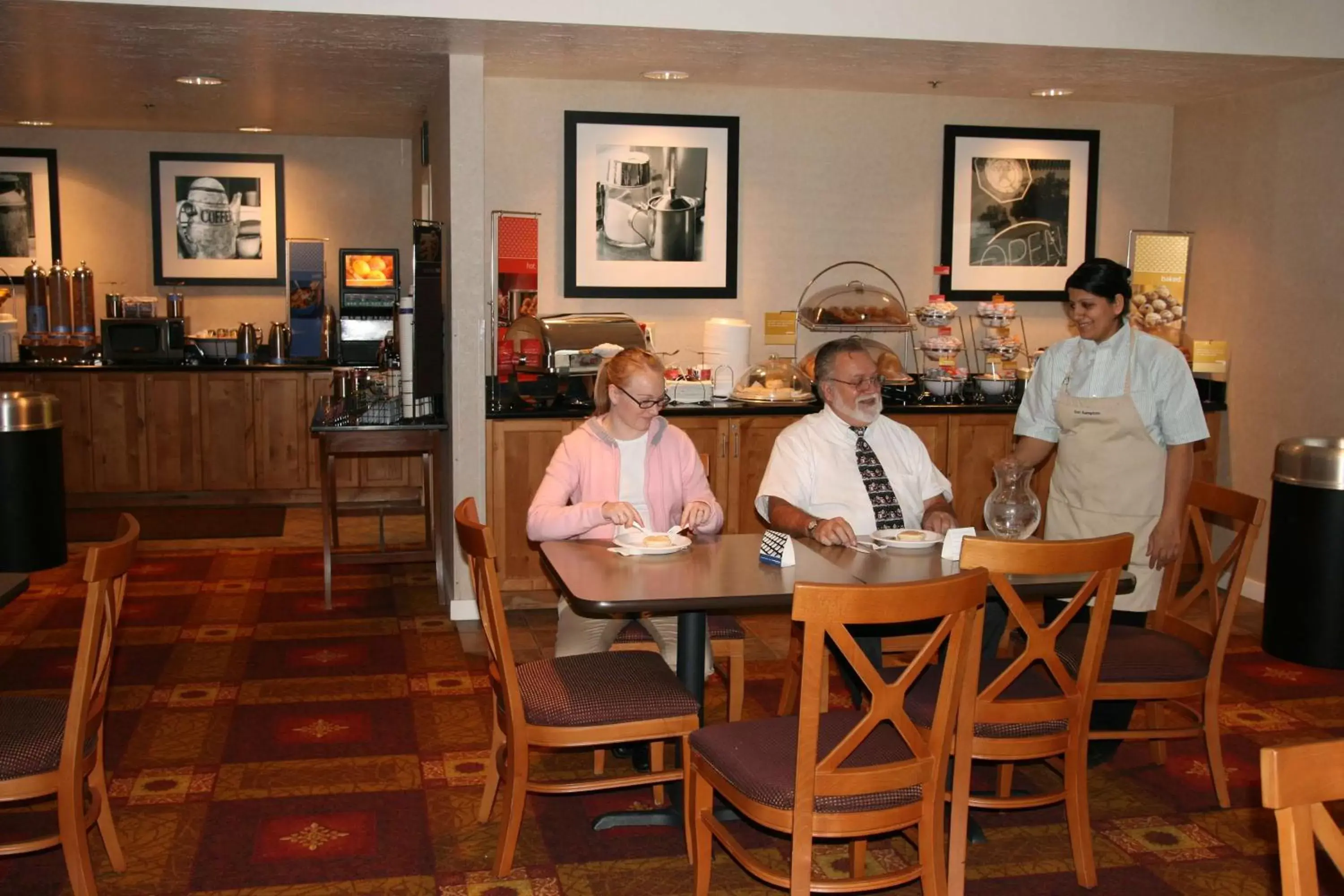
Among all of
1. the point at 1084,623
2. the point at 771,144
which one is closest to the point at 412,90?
the point at 771,144

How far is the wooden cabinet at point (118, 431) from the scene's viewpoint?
797 cm

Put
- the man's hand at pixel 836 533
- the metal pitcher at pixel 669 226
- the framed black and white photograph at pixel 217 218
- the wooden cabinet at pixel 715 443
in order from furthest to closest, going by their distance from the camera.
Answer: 1. the framed black and white photograph at pixel 217 218
2. the metal pitcher at pixel 669 226
3. the wooden cabinet at pixel 715 443
4. the man's hand at pixel 836 533

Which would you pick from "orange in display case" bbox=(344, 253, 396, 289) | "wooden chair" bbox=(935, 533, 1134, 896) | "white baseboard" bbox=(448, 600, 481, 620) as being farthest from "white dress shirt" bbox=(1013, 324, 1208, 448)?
"orange in display case" bbox=(344, 253, 396, 289)

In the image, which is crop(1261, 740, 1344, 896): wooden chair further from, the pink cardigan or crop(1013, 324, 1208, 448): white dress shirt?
crop(1013, 324, 1208, 448): white dress shirt

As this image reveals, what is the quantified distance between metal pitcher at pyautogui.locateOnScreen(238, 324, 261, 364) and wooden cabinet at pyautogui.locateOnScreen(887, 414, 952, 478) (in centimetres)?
433

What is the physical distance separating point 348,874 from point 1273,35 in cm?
456

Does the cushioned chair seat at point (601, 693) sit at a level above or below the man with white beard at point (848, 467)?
below

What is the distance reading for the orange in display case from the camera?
8.16m

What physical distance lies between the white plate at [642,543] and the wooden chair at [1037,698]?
69 centimetres

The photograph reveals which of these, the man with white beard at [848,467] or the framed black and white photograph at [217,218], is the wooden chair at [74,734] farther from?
the framed black and white photograph at [217,218]

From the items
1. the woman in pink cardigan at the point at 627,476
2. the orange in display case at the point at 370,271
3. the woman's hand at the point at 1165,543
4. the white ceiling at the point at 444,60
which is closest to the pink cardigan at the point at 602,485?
the woman in pink cardigan at the point at 627,476

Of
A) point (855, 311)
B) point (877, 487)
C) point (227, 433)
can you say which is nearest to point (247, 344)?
point (227, 433)

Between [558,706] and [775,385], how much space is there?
126 inches

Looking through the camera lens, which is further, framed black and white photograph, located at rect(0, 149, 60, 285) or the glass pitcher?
framed black and white photograph, located at rect(0, 149, 60, 285)
